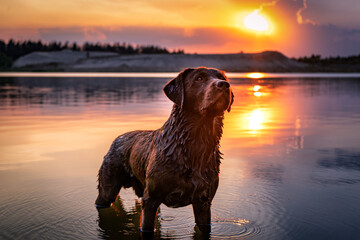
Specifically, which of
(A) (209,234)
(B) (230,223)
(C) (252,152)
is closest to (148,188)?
(A) (209,234)

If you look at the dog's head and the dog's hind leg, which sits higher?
the dog's head

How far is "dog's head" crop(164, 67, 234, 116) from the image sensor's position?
505cm

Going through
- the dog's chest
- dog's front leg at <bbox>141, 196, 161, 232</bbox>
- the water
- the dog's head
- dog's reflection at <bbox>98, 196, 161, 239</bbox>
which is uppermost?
the dog's head

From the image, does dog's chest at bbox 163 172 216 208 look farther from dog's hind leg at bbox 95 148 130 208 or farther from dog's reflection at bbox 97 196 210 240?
dog's hind leg at bbox 95 148 130 208

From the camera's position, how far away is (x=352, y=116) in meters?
19.4

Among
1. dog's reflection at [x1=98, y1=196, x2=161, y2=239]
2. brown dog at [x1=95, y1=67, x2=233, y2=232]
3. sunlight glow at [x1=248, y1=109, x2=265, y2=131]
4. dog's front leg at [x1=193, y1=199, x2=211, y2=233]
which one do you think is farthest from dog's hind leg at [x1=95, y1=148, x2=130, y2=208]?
sunlight glow at [x1=248, y1=109, x2=265, y2=131]

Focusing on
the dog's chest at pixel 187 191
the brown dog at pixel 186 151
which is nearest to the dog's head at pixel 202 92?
the brown dog at pixel 186 151

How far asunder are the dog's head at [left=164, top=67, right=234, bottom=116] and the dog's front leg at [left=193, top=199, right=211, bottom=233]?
118cm

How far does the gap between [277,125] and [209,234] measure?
11.2m

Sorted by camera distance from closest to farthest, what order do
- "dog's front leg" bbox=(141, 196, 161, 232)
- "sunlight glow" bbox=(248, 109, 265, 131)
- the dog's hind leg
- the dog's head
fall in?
the dog's head → "dog's front leg" bbox=(141, 196, 161, 232) → the dog's hind leg → "sunlight glow" bbox=(248, 109, 265, 131)

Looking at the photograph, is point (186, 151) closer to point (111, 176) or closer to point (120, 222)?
point (111, 176)

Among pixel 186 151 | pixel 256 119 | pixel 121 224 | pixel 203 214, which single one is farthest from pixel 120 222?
pixel 256 119

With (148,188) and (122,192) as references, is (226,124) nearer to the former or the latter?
(122,192)

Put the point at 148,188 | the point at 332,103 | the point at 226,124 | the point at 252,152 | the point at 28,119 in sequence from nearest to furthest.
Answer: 1. the point at 148,188
2. the point at 252,152
3. the point at 226,124
4. the point at 28,119
5. the point at 332,103
